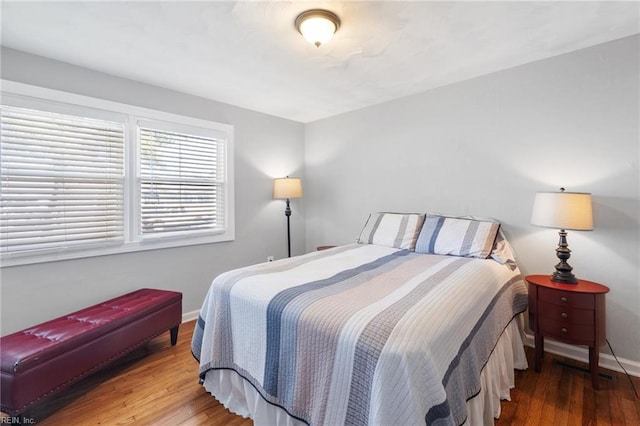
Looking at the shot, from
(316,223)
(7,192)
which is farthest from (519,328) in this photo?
(7,192)

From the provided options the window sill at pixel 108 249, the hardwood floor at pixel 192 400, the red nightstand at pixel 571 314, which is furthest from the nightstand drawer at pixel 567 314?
the window sill at pixel 108 249

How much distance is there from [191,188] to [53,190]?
3.72 feet

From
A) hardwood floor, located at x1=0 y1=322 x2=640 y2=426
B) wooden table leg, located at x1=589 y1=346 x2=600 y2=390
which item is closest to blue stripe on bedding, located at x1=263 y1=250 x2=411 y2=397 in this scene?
hardwood floor, located at x1=0 y1=322 x2=640 y2=426

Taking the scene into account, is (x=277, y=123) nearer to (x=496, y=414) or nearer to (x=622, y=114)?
(x=622, y=114)

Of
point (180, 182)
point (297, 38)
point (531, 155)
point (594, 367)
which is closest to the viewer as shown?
point (594, 367)

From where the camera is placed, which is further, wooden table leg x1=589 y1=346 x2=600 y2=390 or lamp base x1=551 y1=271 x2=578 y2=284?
lamp base x1=551 y1=271 x2=578 y2=284

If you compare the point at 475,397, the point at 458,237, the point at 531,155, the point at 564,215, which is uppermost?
the point at 531,155

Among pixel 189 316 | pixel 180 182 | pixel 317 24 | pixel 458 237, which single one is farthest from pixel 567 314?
pixel 180 182

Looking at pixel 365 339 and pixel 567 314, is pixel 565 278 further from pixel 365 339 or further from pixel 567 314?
pixel 365 339

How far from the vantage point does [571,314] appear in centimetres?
194

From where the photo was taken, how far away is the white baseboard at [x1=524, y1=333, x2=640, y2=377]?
2064 millimetres

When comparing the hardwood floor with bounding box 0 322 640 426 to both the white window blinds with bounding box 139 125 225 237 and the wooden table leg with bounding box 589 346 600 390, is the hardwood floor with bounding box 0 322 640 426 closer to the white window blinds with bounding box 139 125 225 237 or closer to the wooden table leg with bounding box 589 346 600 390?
the wooden table leg with bounding box 589 346 600 390

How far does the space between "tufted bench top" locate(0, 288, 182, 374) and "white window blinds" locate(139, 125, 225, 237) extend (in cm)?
74

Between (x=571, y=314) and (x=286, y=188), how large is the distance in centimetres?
293
